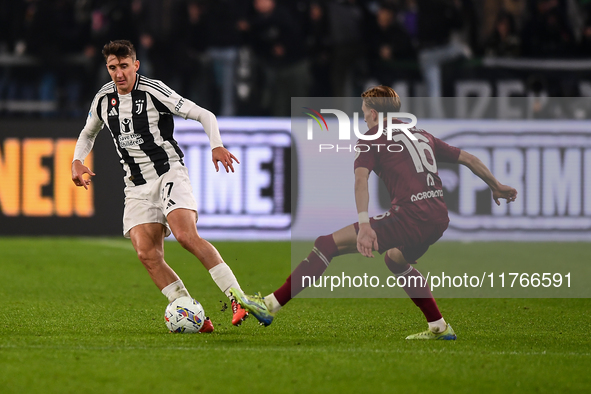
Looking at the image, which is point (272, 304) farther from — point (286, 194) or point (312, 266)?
point (286, 194)

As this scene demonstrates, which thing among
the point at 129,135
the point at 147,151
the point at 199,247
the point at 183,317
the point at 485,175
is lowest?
the point at 183,317

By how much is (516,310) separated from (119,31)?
26.9ft

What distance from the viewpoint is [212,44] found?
42.1 ft

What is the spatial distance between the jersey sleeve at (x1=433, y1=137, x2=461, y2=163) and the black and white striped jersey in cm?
156

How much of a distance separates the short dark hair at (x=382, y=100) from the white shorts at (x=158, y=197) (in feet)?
4.07

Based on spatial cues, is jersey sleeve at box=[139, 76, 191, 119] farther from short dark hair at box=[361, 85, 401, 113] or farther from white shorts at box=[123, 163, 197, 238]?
short dark hair at box=[361, 85, 401, 113]

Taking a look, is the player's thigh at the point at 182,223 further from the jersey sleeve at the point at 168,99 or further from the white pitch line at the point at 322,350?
the white pitch line at the point at 322,350

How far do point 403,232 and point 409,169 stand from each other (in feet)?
1.26

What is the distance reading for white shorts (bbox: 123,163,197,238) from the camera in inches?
215

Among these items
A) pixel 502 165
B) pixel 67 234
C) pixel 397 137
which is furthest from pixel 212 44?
pixel 397 137

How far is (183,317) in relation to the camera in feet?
17.5

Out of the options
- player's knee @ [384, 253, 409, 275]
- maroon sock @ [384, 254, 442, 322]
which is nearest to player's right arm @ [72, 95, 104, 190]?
player's knee @ [384, 253, 409, 275]

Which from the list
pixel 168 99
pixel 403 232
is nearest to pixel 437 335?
pixel 403 232

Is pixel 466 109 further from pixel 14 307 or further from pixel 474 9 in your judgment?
pixel 14 307
